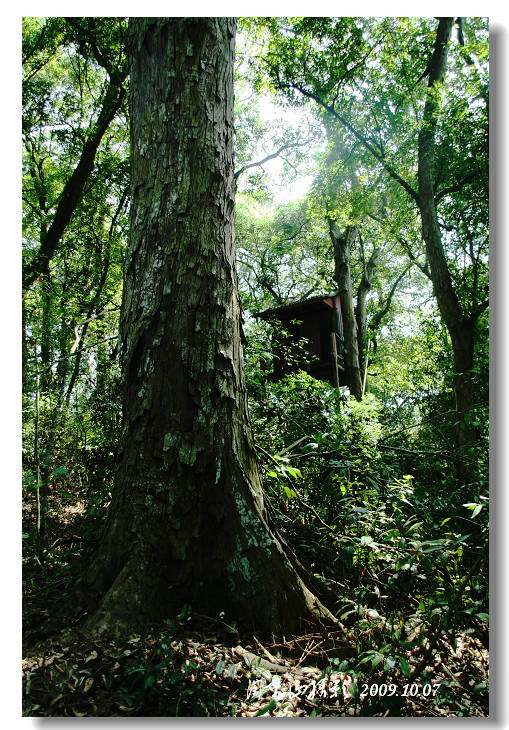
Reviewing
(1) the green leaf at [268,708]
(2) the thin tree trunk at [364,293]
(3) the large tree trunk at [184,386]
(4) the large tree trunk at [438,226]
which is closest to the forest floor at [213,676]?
(1) the green leaf at [268,708]

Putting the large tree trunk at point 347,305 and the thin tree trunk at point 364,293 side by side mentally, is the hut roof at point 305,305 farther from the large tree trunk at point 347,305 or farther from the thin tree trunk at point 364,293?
the thin tree trunk at point 364,293

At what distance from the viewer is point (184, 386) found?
1910mm

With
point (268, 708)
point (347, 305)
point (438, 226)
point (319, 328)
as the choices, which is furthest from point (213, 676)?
point (347, 305)

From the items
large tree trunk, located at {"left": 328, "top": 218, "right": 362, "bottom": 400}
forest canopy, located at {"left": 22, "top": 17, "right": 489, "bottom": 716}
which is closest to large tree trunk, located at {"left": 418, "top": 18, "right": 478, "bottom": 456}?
forest canopy, located at {"left": 22, "top": 17, "right": 489, "bottom": 716}

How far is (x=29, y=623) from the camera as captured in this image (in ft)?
6.05

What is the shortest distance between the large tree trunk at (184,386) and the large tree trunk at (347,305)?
11.1 meters

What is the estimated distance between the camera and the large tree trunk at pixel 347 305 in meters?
13.1

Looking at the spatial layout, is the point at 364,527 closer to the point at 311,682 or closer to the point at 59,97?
the point at 311,682

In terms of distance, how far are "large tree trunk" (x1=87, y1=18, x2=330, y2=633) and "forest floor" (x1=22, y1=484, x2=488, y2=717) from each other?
0.11m

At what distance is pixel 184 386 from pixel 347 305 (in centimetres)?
1234

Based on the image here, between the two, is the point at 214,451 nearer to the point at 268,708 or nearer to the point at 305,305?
the point at 268,708
